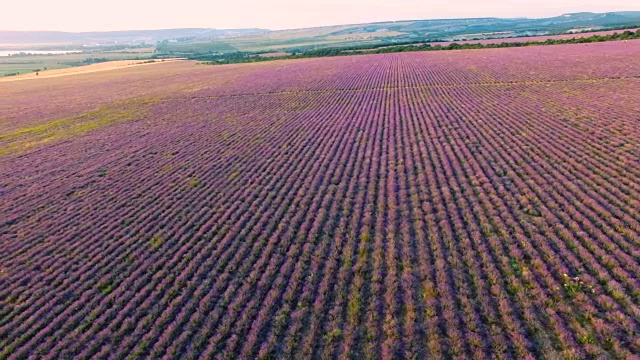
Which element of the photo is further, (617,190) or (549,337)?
(617,190)

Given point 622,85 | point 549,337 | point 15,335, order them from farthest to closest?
point 622,85 → point 15,335 → point 549,337

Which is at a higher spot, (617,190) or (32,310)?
(617,190)

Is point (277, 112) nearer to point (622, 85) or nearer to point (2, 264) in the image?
point (2, 264)

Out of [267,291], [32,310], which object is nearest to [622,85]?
[267,291]

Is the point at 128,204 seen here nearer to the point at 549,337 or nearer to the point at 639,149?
the point at 549,337

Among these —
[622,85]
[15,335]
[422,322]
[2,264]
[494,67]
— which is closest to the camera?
[422,322]

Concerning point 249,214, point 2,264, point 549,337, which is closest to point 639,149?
point 549,337
